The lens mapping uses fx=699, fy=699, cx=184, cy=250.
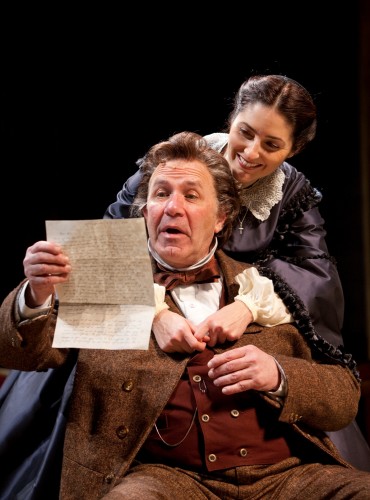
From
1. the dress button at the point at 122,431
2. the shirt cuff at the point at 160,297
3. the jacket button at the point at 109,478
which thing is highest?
the shirt cuff at the point at 160,297

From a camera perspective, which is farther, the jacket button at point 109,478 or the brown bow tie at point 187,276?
the brown bow tie at point 187,276

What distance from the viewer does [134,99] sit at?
3.71 m

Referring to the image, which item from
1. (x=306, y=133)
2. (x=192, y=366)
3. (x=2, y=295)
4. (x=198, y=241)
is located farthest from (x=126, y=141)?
(x=192, y=366)

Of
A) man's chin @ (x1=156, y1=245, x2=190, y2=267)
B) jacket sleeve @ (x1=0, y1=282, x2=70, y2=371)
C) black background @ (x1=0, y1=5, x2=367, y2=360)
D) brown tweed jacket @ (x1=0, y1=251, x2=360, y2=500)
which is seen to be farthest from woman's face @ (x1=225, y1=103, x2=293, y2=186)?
black background @ (x1=0, y1=5, x2=367, y2=360)

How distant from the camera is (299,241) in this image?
2.63 m

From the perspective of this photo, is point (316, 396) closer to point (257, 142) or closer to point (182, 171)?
point (182, 171)

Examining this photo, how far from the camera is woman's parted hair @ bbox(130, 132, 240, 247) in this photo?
2256 mm

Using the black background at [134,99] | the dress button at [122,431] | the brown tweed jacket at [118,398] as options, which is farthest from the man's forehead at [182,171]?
the black background at [134,99]

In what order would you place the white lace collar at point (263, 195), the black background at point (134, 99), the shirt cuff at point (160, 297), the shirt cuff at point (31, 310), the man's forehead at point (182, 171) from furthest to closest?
1. the black background at point (134, 99)
2. the white lace collar at point (263, 195)
3. the man's forehead at point (182, 171)
4. the shirt cuff at point (160, 297)
5. the shirt cuff at point (31, 310)

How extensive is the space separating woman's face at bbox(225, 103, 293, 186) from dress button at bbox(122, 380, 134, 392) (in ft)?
2.94

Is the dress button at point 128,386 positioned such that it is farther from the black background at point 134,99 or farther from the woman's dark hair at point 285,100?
the black background at point 134,99

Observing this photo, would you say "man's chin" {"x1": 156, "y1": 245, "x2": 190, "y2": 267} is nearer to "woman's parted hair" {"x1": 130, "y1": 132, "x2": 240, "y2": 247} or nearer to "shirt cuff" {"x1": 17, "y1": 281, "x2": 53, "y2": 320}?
"woman's parted hair" {"x1": 130, "y1": 132, "x2": 240, "y2": 247}

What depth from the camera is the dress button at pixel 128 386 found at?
1939 millimetres

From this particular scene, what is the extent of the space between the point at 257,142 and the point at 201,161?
11.9 inches
